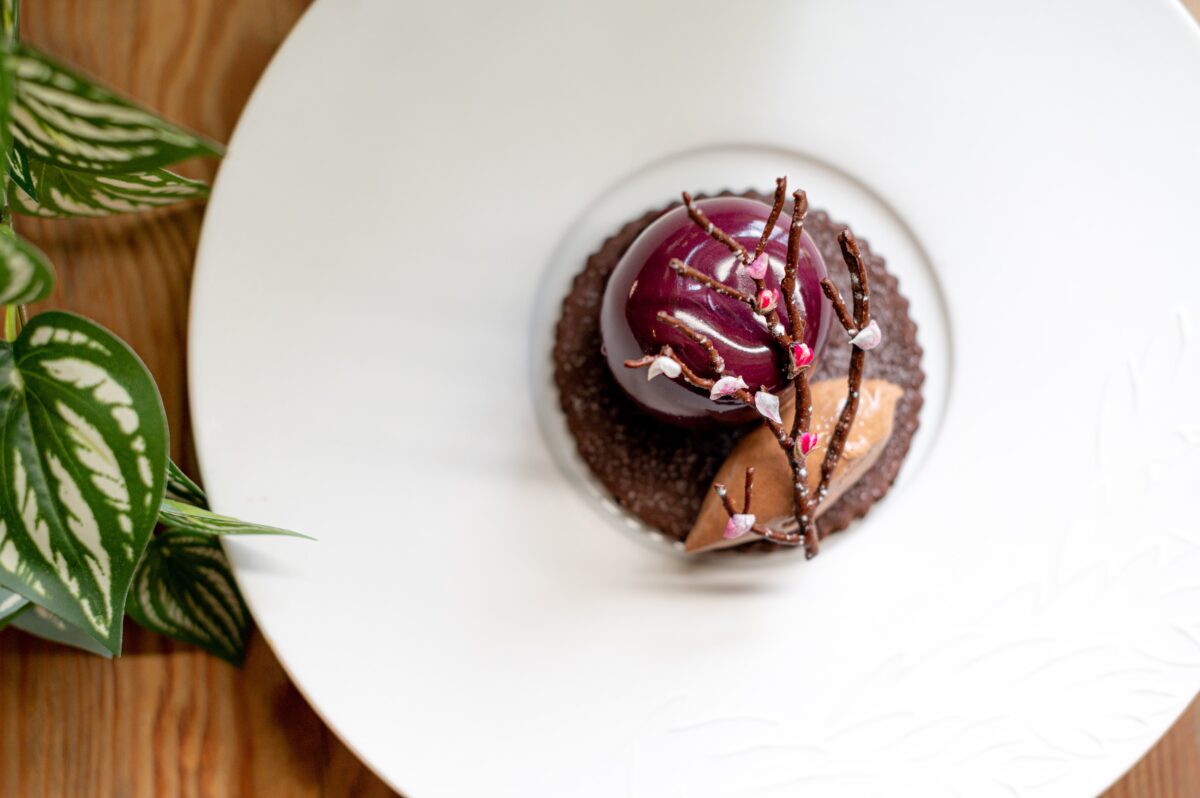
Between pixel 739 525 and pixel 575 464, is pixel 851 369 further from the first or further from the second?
pixel 575 464

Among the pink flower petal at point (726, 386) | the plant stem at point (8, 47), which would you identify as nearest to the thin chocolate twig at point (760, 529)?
the pink flower petal at point (726, 386)

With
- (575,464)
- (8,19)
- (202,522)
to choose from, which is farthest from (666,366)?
(8,19)

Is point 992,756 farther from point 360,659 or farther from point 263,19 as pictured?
point 263,19

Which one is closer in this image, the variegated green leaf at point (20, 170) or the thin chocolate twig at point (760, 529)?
the variegated green leaf at point (20, 170)

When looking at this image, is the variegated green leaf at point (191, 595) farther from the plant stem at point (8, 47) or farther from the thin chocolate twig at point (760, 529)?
the thin chocolate twig at point (760, 529)

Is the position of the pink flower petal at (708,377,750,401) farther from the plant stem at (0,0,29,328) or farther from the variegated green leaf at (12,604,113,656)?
the variegated green leaf at (12,604,113,656)

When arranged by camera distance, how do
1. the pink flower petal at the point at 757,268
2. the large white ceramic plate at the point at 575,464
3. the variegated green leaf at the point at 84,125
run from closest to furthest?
1. the variegated green leaf at the point at 84,125
2. the pink flower petal at the point at 757,268
3. the large white ceramic plate at the point at 575,464
